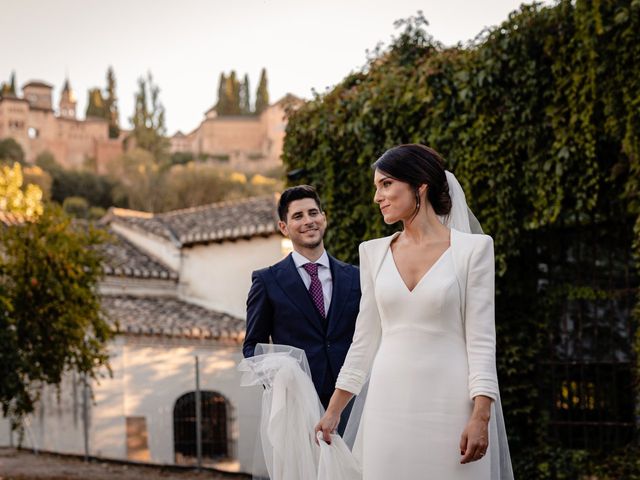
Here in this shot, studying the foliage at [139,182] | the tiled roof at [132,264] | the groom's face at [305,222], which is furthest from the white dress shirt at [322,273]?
the foliage at [139,182]

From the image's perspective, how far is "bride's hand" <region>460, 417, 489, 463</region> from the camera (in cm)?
299

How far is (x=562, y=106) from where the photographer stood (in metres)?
7.87

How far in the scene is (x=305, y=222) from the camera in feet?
14.8

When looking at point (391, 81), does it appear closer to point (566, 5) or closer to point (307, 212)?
point (566, 5)

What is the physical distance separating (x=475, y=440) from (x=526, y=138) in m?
5.48

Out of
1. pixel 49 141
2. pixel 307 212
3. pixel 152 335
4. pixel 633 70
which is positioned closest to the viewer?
pixel 307 212

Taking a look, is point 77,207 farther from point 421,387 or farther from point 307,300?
point 421,387

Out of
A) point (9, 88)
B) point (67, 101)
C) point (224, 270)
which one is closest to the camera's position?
point (224, 270)

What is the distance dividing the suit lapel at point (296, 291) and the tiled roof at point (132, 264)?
1677 centimetres

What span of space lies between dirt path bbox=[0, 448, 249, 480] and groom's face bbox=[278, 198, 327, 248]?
10.6 meters

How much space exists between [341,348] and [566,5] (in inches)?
180

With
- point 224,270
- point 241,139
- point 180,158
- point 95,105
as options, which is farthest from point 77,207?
point 95,105

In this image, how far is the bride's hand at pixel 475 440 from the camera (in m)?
2.99

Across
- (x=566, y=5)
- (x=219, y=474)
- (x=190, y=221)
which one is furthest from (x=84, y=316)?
(x=190, y=221)
